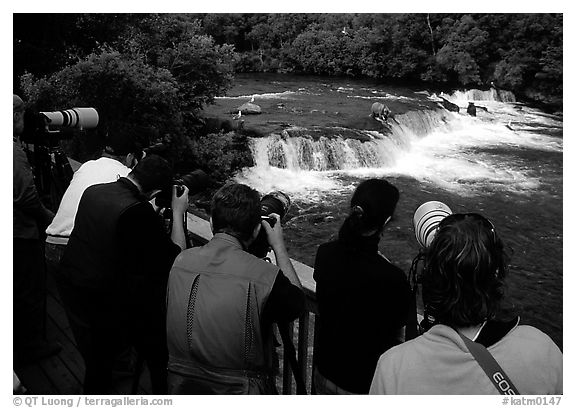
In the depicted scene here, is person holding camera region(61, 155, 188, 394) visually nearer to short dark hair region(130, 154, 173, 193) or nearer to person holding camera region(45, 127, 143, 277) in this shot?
short dark hair region(130, 154, 173, 193)

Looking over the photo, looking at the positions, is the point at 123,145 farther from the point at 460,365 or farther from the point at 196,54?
the point at 196,54

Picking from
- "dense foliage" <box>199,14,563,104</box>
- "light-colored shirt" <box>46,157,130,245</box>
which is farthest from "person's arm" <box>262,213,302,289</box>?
"dense foliage" <box>199,14,563,104</box>

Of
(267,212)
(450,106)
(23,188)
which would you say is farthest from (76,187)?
(450,106)

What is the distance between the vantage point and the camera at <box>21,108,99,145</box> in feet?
7.63

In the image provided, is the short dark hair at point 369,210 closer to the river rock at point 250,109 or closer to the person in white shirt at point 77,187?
the person in white shirt at point 77,187

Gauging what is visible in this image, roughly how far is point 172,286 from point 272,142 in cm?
802

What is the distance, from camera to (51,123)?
2418 millimetres

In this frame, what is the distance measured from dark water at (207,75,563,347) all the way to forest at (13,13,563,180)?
2.64 ft

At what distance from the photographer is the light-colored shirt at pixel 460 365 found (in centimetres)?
105

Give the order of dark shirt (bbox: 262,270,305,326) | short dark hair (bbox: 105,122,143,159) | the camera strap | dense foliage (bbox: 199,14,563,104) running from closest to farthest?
the camera strap, dark shirt (bbox: 262,270,305,326), short dark hair (bbox: 105,122,143,159), dense foliage (bbox: 199,14,563,104)

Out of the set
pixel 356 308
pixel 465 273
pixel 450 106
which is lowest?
pixel 356 308

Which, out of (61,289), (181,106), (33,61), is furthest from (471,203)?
(61,289)

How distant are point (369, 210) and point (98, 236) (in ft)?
2.75

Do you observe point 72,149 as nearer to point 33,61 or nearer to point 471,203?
point 33,61
